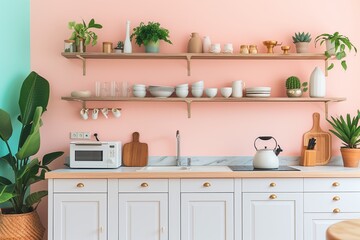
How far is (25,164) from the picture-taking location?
333 centimetres

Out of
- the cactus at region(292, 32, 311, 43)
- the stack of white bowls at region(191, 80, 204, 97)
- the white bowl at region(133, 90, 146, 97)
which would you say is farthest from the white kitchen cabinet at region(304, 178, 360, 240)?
the white bowl at region(133, 90, 146, 97)

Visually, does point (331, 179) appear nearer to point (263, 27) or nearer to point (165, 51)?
point (263, 27)

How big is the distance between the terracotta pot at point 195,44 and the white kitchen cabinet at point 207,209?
49.4 inches

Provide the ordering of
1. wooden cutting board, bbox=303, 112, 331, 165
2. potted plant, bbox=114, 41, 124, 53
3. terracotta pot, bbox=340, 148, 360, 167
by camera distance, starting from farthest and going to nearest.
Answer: wooden cutting board, bbox=303, 112, 331, 165, potted plant, bbox=114, 41, 124, 53, terracotta pot, bbox=340, 148, 360, 167

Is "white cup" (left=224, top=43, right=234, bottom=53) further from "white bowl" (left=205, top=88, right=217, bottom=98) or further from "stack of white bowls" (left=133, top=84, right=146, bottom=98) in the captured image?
"stack of white bowls" (left=133, top=84, right=146, bottom=98)

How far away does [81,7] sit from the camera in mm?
3766

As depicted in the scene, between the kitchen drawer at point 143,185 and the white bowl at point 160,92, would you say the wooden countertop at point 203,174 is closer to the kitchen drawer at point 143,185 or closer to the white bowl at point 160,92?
the kitchen drawer at point 143,185

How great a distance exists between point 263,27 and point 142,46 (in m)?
1.21

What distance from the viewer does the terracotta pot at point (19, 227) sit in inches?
121

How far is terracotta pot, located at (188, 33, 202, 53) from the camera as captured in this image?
143 inches

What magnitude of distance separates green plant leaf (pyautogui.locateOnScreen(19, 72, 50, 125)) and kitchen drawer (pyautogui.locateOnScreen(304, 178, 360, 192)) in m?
2.43

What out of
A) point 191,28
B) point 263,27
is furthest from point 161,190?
point 263,27

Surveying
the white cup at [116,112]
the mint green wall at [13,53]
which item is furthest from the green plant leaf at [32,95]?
the white cup at [116,112]

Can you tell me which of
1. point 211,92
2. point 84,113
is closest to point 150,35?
point 211,92
